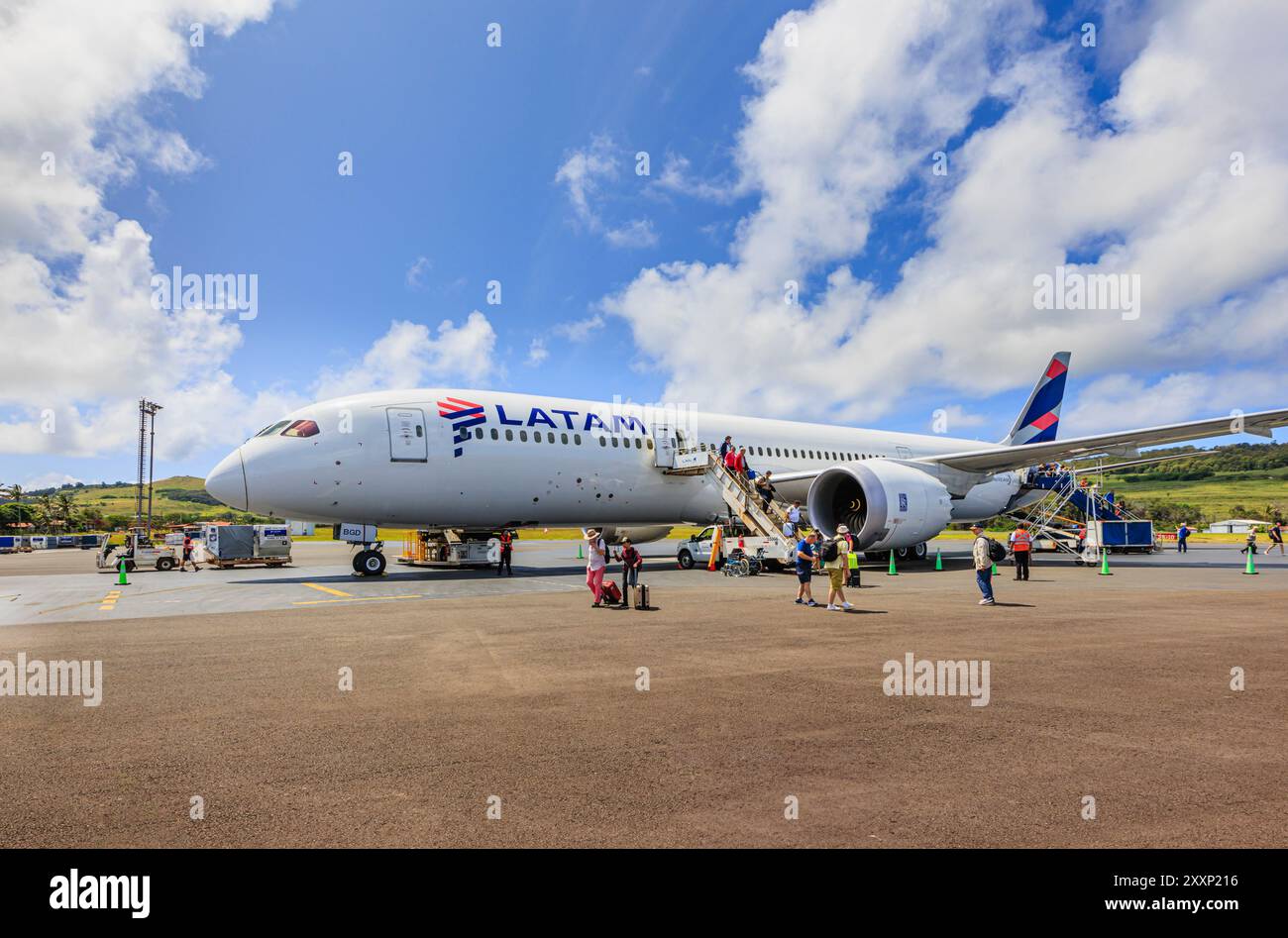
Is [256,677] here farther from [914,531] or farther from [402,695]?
[914,531]

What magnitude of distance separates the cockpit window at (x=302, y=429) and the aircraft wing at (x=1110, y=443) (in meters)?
18.0

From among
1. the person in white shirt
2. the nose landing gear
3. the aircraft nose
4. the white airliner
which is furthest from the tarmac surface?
the nose landing gear

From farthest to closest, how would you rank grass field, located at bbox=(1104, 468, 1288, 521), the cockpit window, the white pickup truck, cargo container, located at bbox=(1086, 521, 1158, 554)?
1. grass field, located at bbox=(1104, 468, 1288, 521)
2. cargo container, located at bbox=(1086, 521, 1158, 554)
3. the white pickup truck
4. the cockpit window

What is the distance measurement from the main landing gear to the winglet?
25.0 meters

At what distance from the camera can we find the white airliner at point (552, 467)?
694 inches

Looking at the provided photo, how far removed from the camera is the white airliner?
1762cm

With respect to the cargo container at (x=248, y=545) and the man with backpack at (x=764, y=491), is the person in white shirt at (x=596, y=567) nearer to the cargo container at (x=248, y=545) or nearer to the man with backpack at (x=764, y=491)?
the man with backpack at (x=764, y=491)

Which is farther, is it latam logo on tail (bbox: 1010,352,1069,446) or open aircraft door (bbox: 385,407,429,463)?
latam logo on tail (bbox: 1010,352,1069,446)

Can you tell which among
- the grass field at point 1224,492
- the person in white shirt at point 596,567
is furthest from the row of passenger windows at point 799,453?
the grass field at point 1224,492

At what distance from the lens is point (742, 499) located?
22453mm

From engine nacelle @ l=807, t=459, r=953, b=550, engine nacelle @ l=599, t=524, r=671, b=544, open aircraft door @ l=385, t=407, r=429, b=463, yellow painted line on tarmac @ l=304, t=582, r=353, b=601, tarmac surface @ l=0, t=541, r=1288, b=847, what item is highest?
open aircraft door @ l=385, t=407, r=429, b=463

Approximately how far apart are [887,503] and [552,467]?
9.24 meters

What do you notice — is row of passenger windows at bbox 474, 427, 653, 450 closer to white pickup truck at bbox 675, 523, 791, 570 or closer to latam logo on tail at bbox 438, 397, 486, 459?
latam logo on tail at bbox 438, 397, 486, 459
